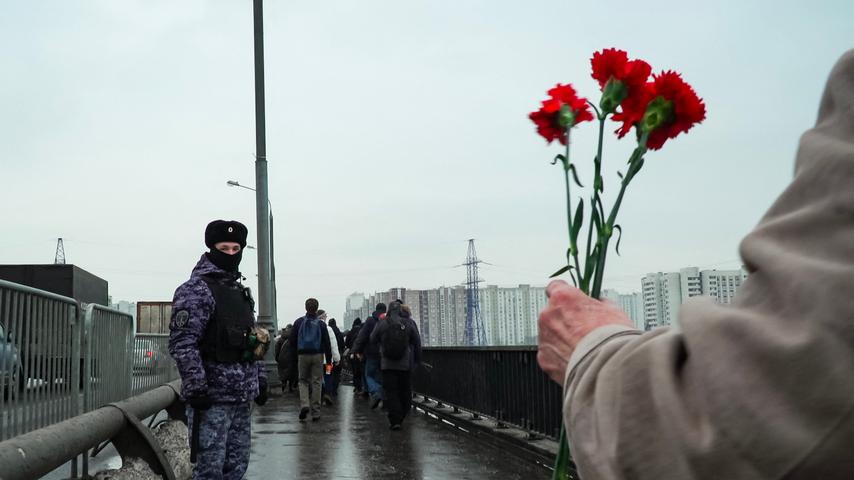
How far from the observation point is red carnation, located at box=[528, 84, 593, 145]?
1.94 meters

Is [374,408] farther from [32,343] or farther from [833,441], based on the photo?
[833,441]

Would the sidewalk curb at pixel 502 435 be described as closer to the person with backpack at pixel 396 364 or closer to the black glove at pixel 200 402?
the person with backpack at pixel 396 364

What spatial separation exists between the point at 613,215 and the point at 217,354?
454 centimetres

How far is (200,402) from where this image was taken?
5.75 meters

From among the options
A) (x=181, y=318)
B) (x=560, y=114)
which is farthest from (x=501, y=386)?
(x=560, y=114)

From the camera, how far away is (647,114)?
183cm

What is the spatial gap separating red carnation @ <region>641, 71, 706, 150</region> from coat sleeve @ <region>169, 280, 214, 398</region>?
4.37 m

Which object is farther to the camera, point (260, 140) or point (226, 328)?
point (260, 140)

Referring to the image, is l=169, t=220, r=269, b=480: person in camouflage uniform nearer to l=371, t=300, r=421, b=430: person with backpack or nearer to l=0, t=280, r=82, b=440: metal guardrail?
l=0, t=280, r=82, b=440: metal guardrail

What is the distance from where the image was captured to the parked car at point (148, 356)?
8.97 m

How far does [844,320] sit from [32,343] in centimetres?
504

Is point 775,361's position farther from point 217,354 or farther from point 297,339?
point 297,339

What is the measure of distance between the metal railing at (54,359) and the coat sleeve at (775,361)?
4128mm

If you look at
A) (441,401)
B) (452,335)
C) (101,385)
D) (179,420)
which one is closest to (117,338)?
(101,385)
